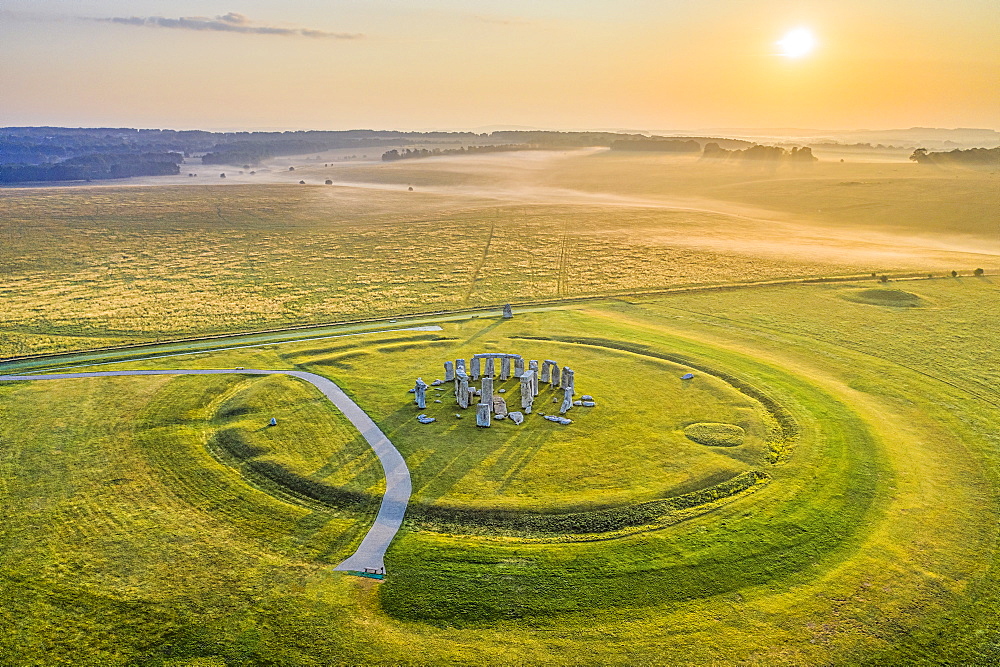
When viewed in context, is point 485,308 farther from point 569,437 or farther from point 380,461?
point 380,461

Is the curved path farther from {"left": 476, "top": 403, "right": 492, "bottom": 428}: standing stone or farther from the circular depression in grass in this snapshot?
{"left": 476, "top": 403, "right": 492, "bottom": 428}: standing stone

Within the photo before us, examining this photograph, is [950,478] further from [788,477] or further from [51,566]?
[51,566]

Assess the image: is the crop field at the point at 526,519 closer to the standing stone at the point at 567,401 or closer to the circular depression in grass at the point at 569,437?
the circular depression in grass at the point at 569,437

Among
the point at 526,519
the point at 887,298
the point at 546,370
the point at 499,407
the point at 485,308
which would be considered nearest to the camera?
the point at 526,519

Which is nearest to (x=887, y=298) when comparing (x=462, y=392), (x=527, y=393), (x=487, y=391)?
(x=527, y=393)

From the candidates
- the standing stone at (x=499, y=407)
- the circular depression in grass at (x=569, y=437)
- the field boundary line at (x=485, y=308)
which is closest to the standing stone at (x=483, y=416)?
the circular depression in grass at (x=569, y=437)

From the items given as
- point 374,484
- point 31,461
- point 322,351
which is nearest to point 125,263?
point 322,351
